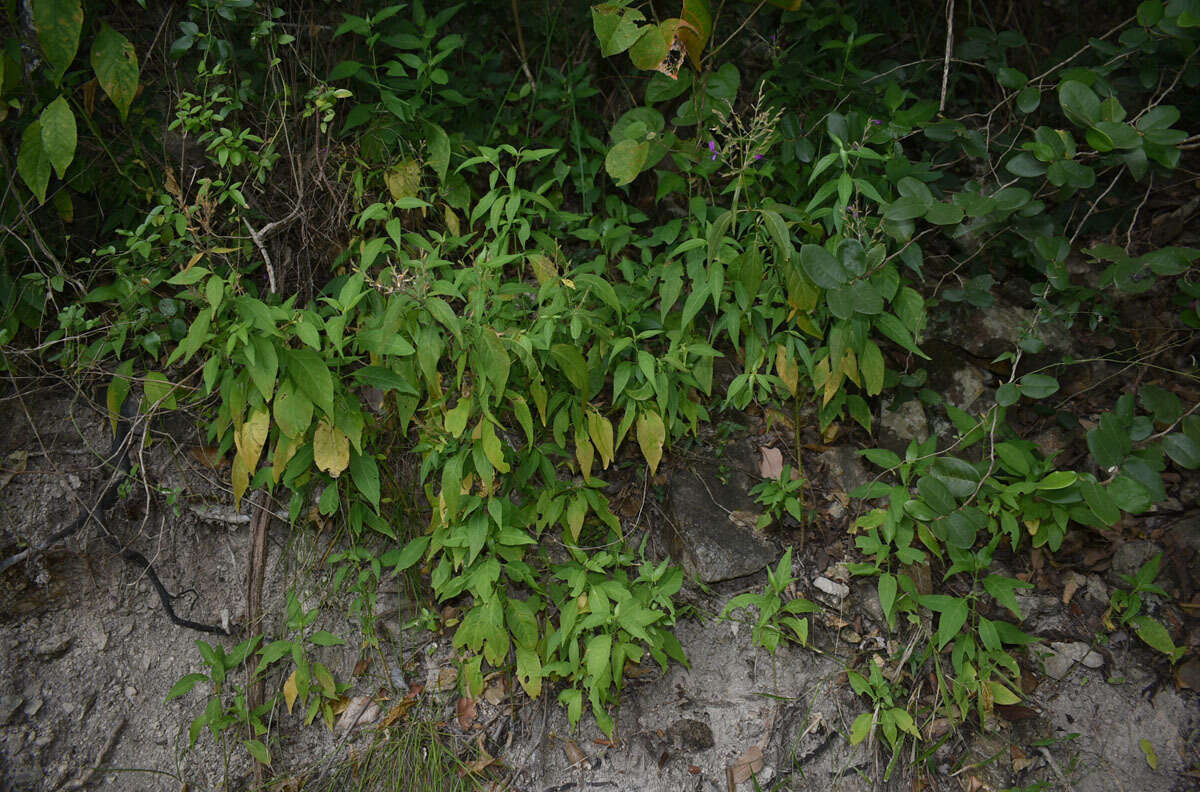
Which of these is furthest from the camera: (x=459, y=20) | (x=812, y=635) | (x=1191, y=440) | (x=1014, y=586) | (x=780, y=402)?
(x=459, y=20)

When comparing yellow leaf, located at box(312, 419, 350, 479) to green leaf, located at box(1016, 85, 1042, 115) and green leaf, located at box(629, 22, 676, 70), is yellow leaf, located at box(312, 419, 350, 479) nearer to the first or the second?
green leaf, located at box(629, 22, 676, 70)

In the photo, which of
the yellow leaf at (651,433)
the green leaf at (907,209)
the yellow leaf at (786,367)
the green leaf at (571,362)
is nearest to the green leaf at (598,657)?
the yellow leaf at (651,433)

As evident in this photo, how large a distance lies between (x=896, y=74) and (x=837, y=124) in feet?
1.75

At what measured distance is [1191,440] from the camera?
6.30ft

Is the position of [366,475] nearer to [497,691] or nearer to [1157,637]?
[497,691]

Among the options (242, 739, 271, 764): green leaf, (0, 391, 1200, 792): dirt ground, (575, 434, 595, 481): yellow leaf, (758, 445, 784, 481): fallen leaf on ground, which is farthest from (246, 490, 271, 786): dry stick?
(758, 445, 784, 481): fallen leaf on ground

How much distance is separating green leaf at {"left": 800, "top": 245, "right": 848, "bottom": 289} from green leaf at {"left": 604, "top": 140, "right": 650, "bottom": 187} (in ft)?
1.94

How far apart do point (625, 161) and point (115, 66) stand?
4.60 feet

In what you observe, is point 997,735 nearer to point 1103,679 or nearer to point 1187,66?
point 1103,679

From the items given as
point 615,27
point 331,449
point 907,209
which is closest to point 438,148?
point 615,27

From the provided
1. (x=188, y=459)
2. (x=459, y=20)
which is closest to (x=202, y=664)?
(x=188, y=459)

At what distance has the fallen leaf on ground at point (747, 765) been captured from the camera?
2127 mm

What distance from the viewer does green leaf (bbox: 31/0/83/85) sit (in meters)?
1.69

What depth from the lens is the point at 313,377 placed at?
6.03ft
